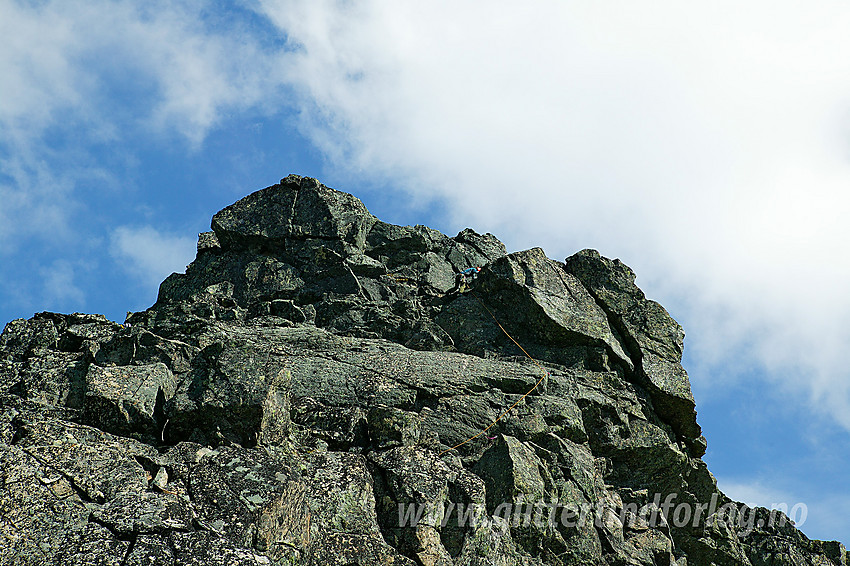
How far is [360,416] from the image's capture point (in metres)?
22.8

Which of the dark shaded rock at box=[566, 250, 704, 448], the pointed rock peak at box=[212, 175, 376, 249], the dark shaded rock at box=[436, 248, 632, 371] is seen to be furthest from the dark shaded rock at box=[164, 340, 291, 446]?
the dark shaded rock at box=[566, 250, 704, 448]

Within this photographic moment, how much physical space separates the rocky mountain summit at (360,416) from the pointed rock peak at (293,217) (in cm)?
11

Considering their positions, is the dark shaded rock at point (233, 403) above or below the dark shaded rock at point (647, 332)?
below

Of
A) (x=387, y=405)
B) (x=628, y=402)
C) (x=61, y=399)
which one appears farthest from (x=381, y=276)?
(x=61, y=399)

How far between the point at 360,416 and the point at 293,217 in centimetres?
1461

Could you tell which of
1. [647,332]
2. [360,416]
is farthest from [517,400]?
[647,332]

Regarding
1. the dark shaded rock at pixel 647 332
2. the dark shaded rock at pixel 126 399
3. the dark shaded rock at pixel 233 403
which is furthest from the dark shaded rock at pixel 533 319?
the dark shaded rock at pixel 126 399

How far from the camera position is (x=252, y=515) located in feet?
56.7

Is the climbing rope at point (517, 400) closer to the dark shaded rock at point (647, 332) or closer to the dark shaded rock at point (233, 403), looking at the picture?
the dark shaded rock at point (647, 332)

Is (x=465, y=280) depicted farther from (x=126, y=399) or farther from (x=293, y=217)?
(x=126, y=399)

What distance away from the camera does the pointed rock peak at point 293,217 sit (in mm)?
34000

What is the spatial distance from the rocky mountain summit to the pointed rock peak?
11cm

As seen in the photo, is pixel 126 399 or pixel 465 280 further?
pixel 465 280

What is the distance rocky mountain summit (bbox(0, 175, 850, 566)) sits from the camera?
1764 centimetres
